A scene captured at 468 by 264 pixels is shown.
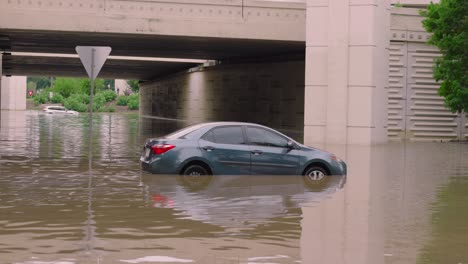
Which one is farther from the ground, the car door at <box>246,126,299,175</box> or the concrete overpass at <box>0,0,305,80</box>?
the concrete overpass at <box>0,0,305,80</box>

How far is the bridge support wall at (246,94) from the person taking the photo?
4694cm

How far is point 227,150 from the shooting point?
17.0 metres

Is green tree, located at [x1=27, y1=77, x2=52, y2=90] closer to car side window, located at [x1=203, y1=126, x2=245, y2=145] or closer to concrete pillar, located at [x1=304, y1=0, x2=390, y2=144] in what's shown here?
concrete pillar, located at [x1=304, y1=0, x2=390, y2=144]

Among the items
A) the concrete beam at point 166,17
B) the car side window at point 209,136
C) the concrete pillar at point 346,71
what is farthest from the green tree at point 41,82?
the car side window at point 209,136

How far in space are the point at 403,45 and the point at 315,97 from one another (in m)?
6.87

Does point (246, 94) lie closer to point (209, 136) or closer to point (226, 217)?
point (209, 136)

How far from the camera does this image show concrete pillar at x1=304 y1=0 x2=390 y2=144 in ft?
105

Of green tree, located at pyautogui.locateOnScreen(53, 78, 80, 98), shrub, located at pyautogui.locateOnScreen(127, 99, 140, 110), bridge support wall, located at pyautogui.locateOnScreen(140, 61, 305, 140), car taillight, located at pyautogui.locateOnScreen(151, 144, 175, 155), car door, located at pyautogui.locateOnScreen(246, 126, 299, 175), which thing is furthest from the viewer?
green tree, located at pyautogui.locateOnScreen(53, 78, 80, 98)

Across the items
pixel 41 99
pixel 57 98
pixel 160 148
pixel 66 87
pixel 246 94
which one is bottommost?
pixel 160 148

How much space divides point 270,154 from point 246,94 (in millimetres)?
36572

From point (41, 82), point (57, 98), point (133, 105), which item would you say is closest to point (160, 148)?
point (133, 105)

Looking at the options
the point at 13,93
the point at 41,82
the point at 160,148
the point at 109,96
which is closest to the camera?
the point at 160,148

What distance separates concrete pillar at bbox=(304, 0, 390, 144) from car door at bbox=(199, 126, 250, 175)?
15357 millimetres

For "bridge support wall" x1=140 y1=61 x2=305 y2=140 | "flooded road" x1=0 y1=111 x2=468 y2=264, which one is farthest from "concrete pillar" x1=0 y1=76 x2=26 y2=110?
"flooded road" x1=0 y1=111 x2=468 y2=264
